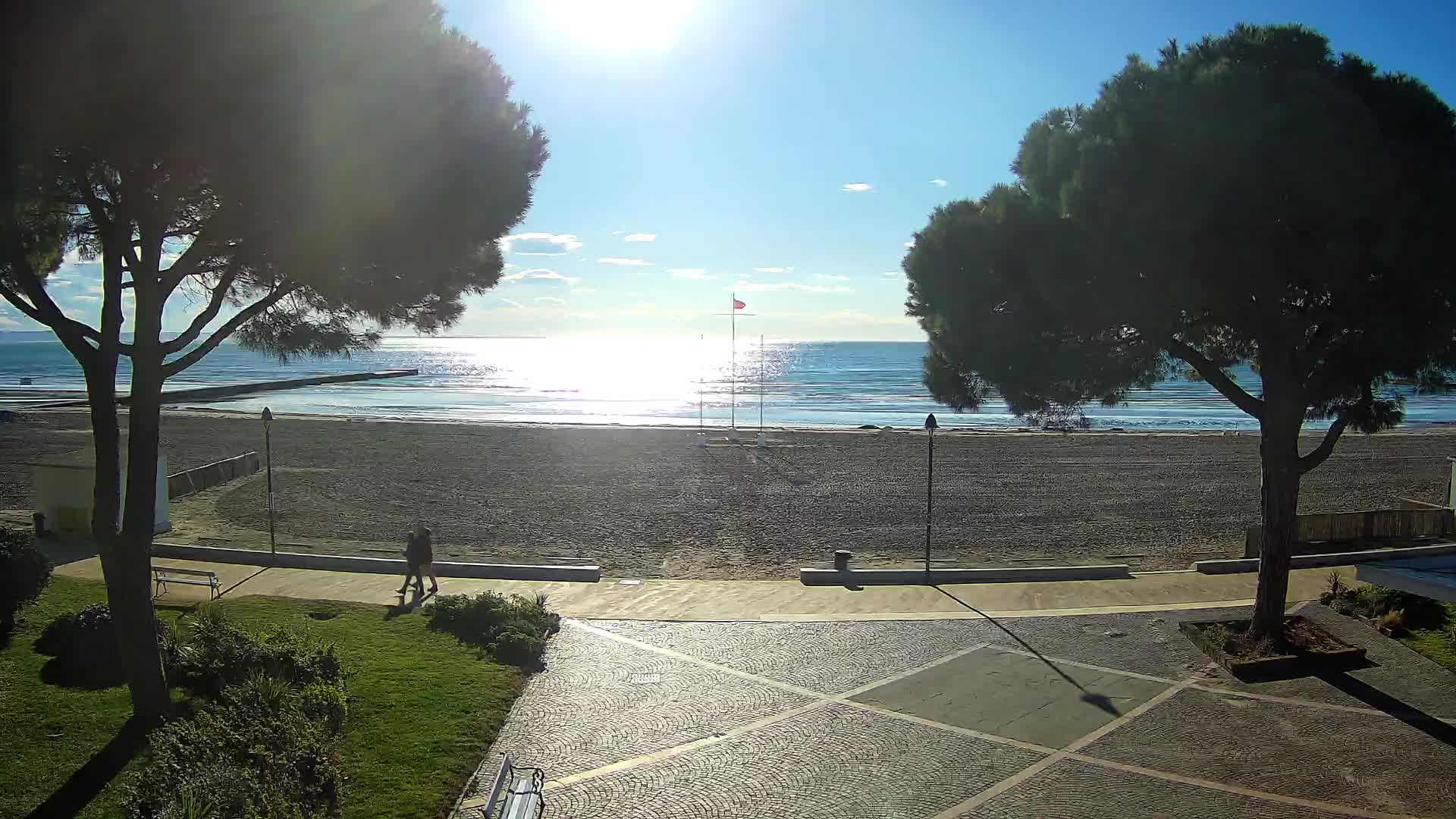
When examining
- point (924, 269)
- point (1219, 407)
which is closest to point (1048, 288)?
point (924, 269)

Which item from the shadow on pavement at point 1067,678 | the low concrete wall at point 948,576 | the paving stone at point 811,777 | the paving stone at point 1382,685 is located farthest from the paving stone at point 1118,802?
→ the low concrete wall at point 948,576

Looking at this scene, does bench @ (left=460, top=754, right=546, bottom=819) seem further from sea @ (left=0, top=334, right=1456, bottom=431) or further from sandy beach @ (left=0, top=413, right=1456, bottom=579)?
sea @ (left=0, top=334, right=1456, bottom=431)

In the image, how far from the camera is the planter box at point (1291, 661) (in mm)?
10539

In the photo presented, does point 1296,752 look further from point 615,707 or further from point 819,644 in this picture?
point 615,707

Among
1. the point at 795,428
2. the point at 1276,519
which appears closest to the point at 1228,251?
the point at 1276,519

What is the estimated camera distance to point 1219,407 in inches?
2589

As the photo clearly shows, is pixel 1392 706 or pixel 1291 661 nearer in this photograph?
pixel 1392 706

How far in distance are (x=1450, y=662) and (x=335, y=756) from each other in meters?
12.3

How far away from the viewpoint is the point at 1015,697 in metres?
9.93

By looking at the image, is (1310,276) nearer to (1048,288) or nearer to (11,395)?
(1048,288)

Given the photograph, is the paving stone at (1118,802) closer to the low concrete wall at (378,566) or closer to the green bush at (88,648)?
the green bush at (88,648)

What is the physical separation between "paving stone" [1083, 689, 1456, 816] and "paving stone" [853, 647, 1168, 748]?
364mm

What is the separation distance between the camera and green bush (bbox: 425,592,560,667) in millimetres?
10695

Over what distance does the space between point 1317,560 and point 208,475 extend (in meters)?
27.3
